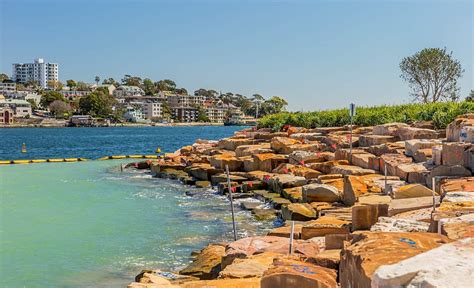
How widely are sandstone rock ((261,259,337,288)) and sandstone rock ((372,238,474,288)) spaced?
5.03 feet

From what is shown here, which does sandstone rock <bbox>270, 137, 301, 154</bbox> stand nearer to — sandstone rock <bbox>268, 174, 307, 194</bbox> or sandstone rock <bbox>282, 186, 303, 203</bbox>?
sandstone rock <bbox>268, 174, 307, 194</bbox>

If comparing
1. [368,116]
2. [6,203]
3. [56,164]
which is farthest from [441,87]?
[6,203]

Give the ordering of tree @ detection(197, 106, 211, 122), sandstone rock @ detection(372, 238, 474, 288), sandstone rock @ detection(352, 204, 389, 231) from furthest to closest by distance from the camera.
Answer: tree @ detection(197, 106, 211, 122)
sandstone rock @ detection(352, 204, 389, 231)
sandstone rock @ detection(372, 238, 474, 288)

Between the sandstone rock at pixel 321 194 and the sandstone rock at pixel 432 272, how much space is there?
Answer: 9873 mm

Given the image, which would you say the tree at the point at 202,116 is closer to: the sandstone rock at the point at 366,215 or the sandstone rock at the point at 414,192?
the sandstone rock at the point at 414,192

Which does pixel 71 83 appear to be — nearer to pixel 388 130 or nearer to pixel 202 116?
pixel 202 116

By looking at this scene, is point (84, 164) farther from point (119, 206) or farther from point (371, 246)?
point (371, 246)

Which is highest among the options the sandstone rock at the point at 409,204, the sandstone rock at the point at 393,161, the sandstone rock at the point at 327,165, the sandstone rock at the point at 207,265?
the sandstone rock at the point at 393,161

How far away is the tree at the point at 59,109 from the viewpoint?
147125 mm

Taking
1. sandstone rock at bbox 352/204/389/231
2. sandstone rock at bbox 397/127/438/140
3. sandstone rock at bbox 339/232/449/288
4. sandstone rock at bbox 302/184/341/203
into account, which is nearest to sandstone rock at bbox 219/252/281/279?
sandstone rock at bbox 352/204/389/231

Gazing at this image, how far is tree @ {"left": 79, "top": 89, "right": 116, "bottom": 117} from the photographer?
143 metres

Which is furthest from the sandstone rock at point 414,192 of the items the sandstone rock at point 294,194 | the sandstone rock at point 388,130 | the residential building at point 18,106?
the residential building at point 18,106

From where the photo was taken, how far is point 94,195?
18312 mm

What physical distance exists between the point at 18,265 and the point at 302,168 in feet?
31.9
